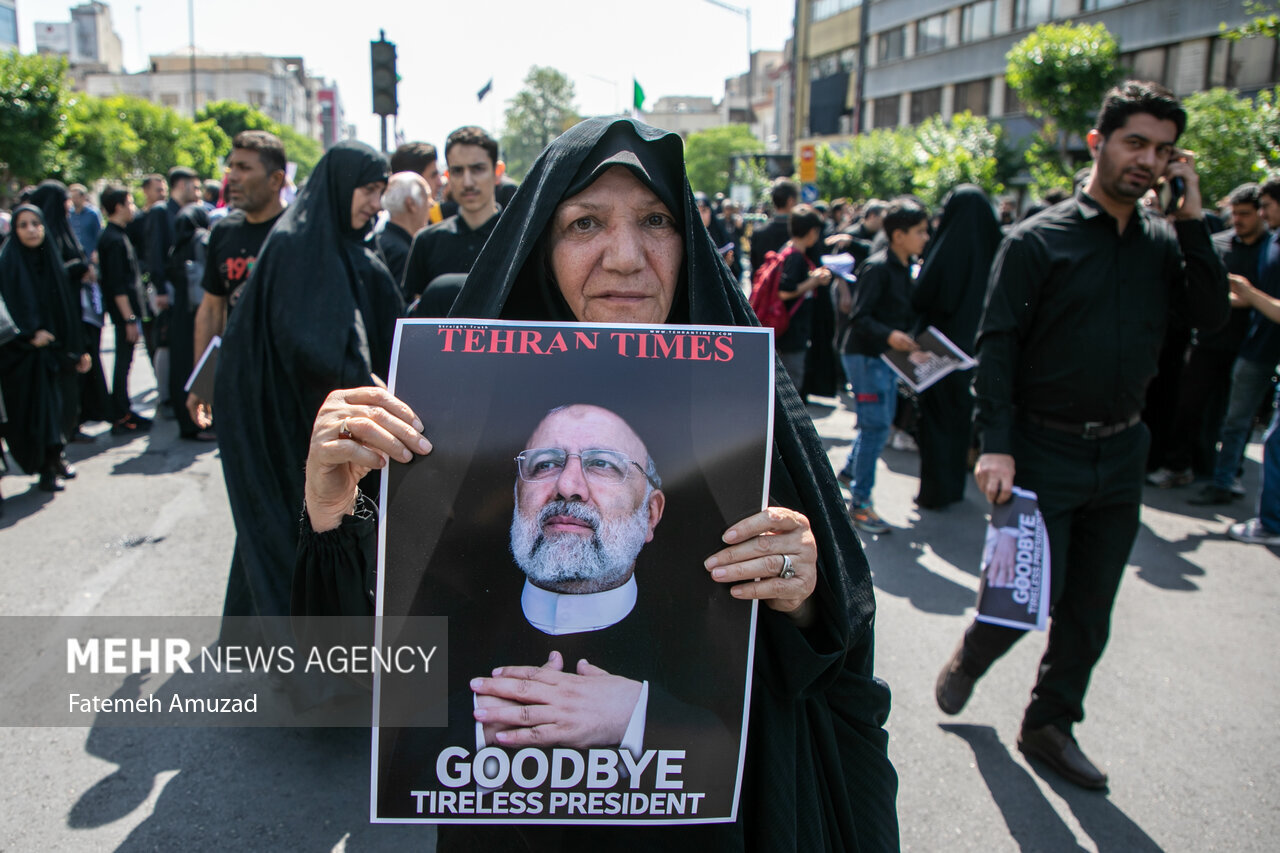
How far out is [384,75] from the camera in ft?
37.2

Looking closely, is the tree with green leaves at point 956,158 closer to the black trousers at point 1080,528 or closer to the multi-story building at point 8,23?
the black trousers at point 1080,528

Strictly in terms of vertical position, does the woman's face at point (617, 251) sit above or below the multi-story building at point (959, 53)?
below

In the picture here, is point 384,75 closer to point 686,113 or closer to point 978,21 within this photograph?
point 978,21

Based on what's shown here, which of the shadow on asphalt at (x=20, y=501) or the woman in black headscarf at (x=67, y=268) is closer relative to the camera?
the shadow on asphalt at (x=20, y=501)

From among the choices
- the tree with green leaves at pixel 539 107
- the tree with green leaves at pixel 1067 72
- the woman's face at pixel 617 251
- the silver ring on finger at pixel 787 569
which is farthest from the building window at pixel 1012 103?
the tree with green leaves at pixel 539 107

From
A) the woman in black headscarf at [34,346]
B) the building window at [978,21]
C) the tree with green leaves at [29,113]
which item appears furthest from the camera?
the building window at [978,21]

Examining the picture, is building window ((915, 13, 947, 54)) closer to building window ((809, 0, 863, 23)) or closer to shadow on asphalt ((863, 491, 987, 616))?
building window ((809, 0, 863, 23))

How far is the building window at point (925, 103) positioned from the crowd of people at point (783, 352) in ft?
124

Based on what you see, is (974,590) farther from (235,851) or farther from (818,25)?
(818,25)

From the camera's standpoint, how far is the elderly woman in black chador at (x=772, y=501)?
137 centimetres

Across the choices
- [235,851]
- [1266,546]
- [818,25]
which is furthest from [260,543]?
[818,25]

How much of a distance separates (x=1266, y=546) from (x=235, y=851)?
633 centimetres

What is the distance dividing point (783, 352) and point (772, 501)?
6.34 m

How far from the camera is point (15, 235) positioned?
257 inches
